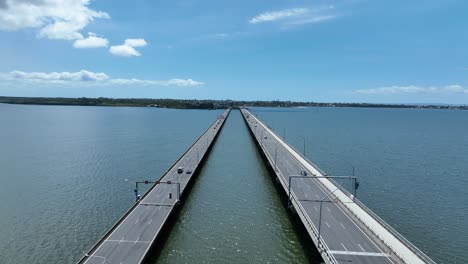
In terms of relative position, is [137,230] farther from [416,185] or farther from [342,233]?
[416,185]

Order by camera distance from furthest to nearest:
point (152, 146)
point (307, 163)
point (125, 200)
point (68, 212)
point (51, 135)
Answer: point (51, 135) → point (152, 146) → point (307, 163) → point (125, 200) → point (68, 212)

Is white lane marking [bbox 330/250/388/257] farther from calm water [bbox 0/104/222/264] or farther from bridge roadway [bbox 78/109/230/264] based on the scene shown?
calm water [bbox 0/104/222/264]

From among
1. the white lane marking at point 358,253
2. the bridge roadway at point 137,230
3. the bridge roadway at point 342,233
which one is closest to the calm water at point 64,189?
the bridge roadway at point 137,230

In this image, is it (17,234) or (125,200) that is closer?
(17,234)

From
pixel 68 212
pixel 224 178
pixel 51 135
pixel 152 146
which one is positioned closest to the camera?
pixel 68 212

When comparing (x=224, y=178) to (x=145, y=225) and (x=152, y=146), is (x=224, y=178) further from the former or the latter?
(x=152, y=146)

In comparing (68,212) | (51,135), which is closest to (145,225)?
(68,212)

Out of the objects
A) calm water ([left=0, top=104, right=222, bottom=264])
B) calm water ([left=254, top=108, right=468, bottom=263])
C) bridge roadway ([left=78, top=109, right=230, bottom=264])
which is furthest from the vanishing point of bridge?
calm water ([left=254, top=108, right=468, bottom=263])

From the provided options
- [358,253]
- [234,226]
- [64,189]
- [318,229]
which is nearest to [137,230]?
[234,226]
